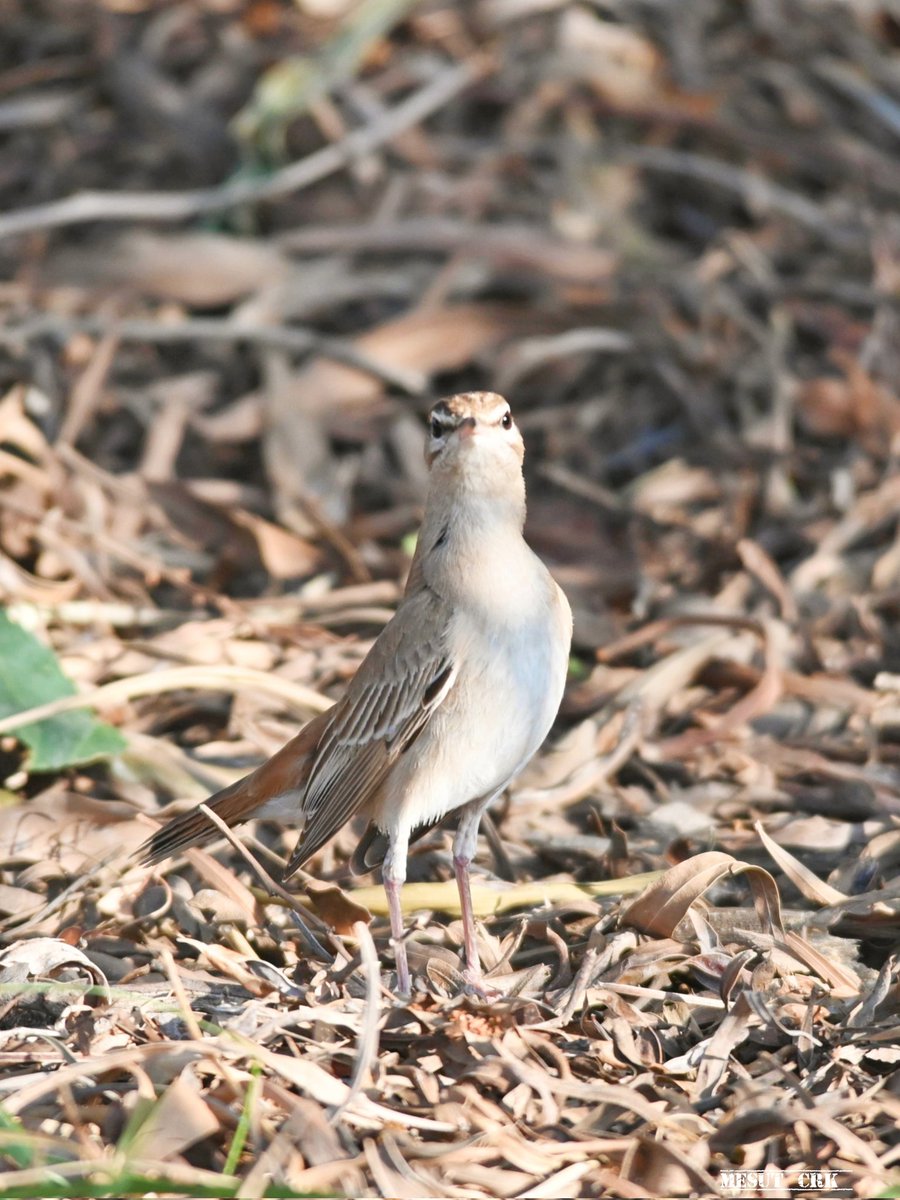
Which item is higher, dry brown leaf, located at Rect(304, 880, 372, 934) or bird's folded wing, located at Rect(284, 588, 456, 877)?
bird's folded wing, located at Rect(284, 588, 456, 877)

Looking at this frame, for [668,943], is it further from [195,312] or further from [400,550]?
[195,312]

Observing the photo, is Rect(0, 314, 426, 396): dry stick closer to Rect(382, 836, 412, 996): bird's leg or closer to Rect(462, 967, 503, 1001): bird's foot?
Rect(382, 836, 412, 996): bird's leg

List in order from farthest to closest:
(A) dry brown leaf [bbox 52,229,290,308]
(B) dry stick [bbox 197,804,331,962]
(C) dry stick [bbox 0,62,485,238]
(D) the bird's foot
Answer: (C) dry stick [bbox 0,62,485,238] < (A) dry brown leaf [bbox 52,229,290,308] < (B) dry stick [bbox 197,804,331,962] < (D) the bird's foot

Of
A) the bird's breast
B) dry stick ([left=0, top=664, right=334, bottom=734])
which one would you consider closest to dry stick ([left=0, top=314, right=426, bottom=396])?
dry stick ([left=0, top=664, right=334, bottom=734])

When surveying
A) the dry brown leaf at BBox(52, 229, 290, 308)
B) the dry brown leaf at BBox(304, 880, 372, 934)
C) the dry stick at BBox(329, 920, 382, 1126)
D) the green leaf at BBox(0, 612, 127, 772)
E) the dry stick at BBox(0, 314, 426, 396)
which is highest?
the dry brown leaf at BBox(52, 229, 290, 308)

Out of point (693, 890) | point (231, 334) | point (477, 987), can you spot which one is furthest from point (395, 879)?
point (231, 334)

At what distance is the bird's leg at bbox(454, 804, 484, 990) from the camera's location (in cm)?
469

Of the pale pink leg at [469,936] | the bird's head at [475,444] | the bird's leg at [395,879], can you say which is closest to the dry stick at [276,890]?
the bird's leg at [395,879]

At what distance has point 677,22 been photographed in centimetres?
988

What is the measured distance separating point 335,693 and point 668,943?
2087 mm

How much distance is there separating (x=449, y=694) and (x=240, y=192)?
479cm

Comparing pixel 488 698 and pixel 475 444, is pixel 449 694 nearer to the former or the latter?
pixel 488 698

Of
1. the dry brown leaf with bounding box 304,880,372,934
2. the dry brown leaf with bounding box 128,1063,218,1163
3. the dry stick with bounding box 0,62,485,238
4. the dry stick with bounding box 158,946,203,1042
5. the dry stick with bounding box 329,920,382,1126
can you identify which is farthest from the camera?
the dry stick with bounding box 0,62,485,238

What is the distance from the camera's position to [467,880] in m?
4.88
